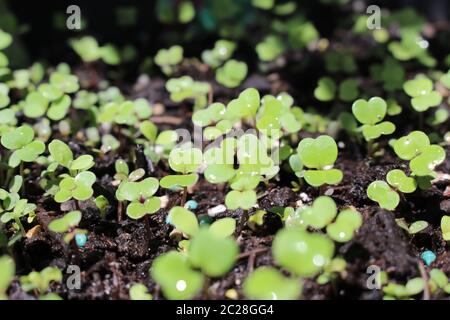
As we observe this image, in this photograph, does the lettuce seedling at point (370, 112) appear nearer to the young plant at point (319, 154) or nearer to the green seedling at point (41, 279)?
the young plant at point (319, 154)

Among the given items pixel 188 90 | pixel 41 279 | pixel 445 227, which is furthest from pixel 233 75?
pixel 41 279

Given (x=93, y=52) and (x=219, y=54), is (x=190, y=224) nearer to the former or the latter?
(x=219, y=54)

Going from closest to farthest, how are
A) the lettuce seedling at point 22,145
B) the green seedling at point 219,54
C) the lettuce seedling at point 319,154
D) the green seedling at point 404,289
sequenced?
the green seedling at point 404,289 < the lettuce seedling at point 319,154 < the lettuce seedling at point 22,145 < the green seedling at point 219,54

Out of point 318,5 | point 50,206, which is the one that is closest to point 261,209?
point 50,206

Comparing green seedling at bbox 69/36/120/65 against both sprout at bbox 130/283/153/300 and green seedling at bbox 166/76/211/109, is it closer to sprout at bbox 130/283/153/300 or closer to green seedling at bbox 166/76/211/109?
green seedling at bbox 166/76/211/109

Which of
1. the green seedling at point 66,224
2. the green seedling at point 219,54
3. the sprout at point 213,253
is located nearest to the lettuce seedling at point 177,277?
the sprout at point 213,253
